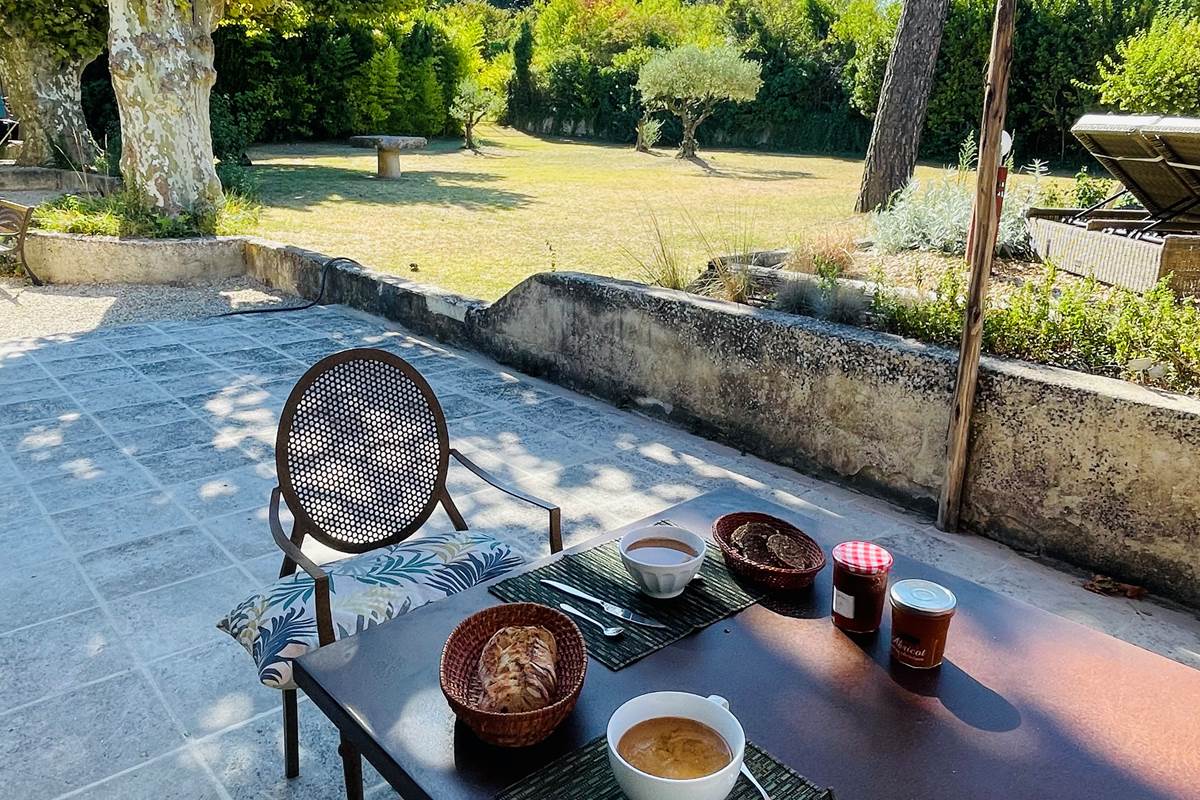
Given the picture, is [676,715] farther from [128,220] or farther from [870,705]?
[128,220]

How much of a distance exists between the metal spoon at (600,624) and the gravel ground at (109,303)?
5.83 m

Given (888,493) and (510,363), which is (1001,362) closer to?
(888,493)

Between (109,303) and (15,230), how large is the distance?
138 cm

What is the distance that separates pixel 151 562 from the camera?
10.0 ft

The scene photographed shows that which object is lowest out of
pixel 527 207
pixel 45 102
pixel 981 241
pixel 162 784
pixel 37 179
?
pixel 162 784

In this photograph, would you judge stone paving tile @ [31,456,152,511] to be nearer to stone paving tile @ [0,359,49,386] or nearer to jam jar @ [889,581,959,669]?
stone paving tile @ [0,359,49,386]

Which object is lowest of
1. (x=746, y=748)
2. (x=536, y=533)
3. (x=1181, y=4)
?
(x=536, y=533)

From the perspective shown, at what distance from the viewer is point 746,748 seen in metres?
1.26

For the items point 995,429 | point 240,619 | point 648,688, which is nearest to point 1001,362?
point 995,429

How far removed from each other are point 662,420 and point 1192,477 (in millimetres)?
2354

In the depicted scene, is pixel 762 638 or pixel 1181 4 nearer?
pixel 762 638

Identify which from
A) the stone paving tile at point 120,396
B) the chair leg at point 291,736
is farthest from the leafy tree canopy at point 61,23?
the chair leg at point 291,736

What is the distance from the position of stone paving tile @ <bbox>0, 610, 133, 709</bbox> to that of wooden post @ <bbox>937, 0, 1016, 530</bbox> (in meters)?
2.84

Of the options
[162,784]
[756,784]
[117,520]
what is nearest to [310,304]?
[117,520]
